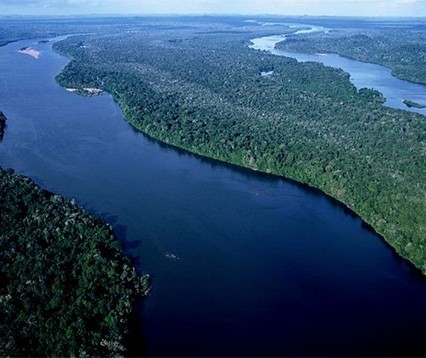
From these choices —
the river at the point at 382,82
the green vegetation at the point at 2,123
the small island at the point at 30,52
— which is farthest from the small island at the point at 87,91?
the river at the point at 382,82

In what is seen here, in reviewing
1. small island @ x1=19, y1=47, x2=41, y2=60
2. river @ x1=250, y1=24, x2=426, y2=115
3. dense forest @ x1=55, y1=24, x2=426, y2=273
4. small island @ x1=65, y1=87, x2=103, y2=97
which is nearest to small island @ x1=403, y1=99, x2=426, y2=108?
river @ x1=250, y1=24, x2=426, y2=115

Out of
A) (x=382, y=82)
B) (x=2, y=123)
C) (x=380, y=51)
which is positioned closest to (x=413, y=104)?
(x=382, y=82)

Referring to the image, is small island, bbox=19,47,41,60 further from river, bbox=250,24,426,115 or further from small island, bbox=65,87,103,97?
river, bbox=250,24,426,115

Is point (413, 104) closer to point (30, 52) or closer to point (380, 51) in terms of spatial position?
point (380, 51)

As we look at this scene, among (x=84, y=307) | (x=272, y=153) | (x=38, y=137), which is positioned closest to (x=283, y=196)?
(x=272, y=153)

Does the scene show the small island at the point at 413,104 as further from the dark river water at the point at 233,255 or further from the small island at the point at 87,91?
the small island at the point at 87,91
